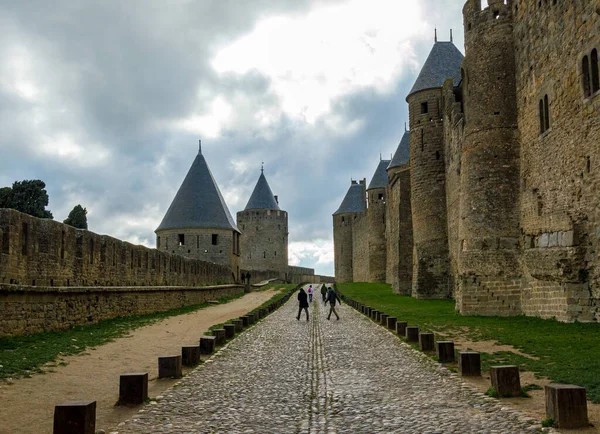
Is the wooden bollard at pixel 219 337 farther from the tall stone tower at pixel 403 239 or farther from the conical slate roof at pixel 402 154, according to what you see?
the conical slate roof at pixel 402 154

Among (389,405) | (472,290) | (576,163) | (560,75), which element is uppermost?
(560,75)

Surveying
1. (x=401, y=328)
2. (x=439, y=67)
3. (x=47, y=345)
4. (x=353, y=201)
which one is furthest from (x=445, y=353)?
(x=353, y=201)

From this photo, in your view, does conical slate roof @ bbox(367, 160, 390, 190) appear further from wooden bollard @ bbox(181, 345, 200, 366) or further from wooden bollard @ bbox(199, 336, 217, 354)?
wooden bollard @ bbox(181, 345, 200, 366)

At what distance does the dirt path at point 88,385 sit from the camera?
5734 mm

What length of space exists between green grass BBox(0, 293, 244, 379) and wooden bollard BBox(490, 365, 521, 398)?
5.70 meters

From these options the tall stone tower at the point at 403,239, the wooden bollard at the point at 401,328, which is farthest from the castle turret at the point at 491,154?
the tall stone tower at the point at 403,239

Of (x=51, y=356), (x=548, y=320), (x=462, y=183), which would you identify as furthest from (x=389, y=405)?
(x=462, y=183)

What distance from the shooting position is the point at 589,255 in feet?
45.2

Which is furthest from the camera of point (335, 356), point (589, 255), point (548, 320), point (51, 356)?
point (548, 320)

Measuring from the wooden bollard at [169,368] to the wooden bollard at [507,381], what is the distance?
401 cm

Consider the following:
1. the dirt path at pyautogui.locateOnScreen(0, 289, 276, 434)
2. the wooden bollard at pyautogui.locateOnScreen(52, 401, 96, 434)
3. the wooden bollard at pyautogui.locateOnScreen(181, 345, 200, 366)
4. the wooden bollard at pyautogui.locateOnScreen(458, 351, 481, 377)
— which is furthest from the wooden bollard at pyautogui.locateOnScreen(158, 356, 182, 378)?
the wooden bollard at pyautogui.locateOnScreen(458, 351, 481, 377)

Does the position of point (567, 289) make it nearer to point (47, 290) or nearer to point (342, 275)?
point (47, 290)

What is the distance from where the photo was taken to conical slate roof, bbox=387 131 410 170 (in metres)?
42.9

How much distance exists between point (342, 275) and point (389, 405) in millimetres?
60080
